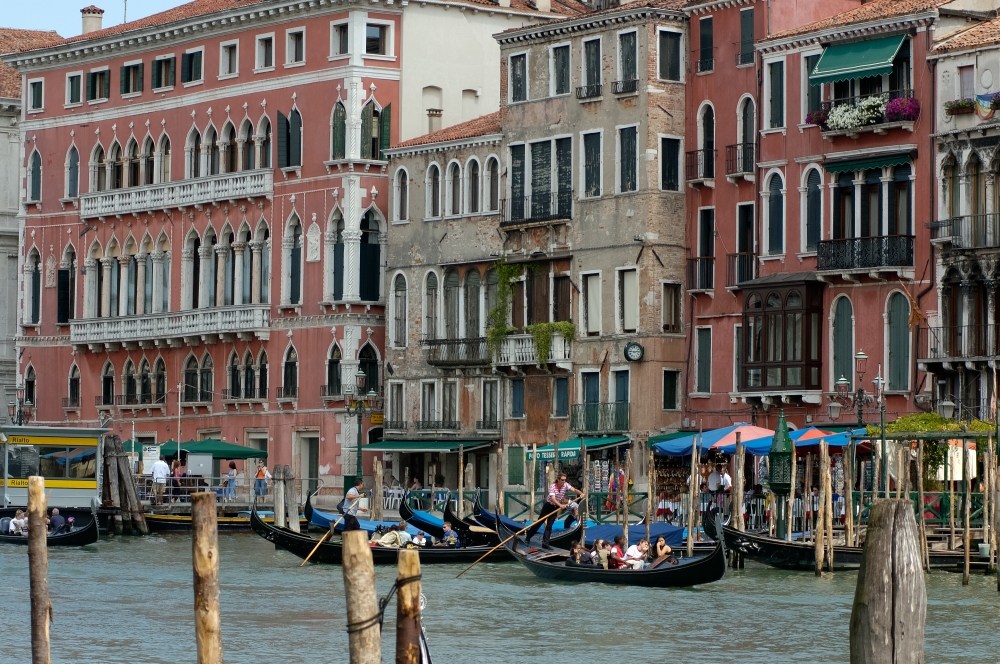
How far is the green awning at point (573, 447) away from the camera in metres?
42.2

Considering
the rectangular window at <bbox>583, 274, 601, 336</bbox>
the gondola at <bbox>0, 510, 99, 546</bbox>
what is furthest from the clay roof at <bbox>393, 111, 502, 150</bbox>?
the gondola at <bbox>0, 510, 99, 546</bbox>

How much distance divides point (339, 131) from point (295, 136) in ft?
4.73

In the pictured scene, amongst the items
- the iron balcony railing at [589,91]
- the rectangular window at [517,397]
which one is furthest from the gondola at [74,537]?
the iron balcony railing at [589,91]

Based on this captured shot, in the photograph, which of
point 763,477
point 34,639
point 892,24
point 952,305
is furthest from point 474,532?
point 34,639

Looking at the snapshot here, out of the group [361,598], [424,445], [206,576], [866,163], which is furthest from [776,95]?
[361,598]

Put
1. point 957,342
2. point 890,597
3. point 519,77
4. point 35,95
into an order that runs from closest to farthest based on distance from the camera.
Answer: point 890,597 < point 957,342 < point 519,77 < point 35,95

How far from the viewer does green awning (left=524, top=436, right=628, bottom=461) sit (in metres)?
42.2

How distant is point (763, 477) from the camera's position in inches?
1497

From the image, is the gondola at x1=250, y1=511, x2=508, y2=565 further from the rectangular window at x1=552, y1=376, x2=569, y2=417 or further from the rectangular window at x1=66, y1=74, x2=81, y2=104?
the rectangular window at x1=66, y1=74, x2=81, y2=104

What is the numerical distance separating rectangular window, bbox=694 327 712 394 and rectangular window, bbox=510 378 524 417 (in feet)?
14.3

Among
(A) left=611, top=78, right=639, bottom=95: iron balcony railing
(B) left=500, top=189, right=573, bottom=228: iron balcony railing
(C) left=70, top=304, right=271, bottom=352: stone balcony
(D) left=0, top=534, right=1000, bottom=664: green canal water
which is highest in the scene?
(A) left=611, top=78, right=639, bottom=95: iron balcony railing

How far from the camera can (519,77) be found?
45188mm

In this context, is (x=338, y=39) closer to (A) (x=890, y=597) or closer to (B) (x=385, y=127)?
(B) (x=385, y=127)

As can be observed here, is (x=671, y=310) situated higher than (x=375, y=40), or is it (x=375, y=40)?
(x=375, y=40)
